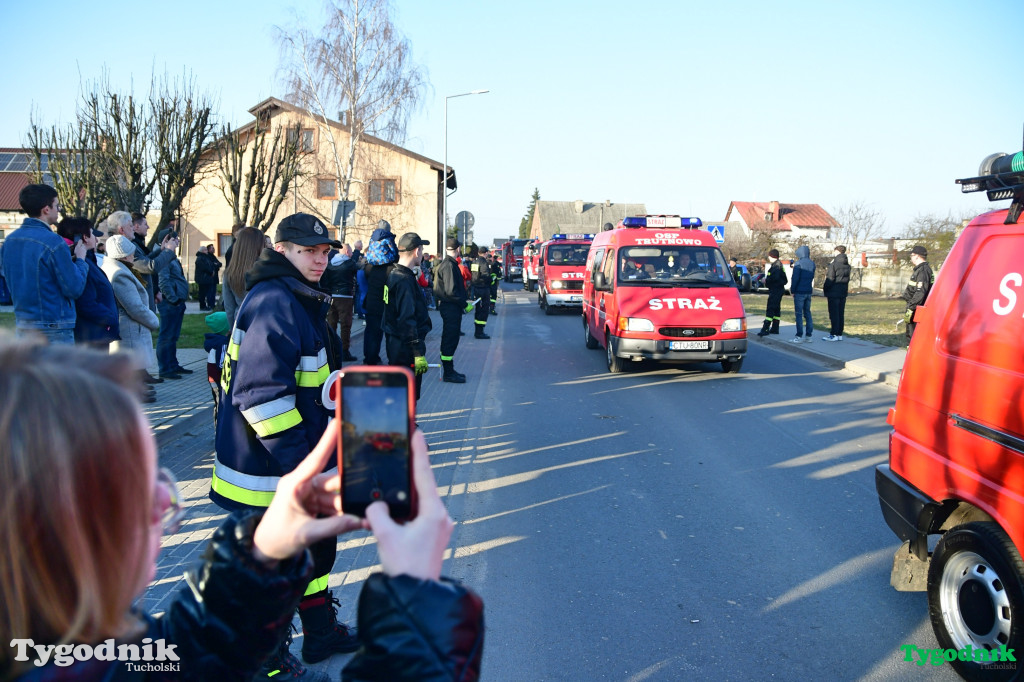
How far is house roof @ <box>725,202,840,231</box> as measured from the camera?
258 ft

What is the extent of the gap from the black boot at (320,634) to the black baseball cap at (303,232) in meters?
1.60

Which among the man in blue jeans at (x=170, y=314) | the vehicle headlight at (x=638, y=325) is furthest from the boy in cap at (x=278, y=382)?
the vehicle headlight at (x=638, y=325)

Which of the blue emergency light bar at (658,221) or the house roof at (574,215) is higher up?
the house roof at (574,215)

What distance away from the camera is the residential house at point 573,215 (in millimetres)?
88750

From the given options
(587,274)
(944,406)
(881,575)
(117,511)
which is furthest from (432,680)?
(587,274)

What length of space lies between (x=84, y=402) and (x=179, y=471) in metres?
5.61

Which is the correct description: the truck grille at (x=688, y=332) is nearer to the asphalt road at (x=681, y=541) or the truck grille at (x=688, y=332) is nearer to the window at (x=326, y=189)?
the asphalt road at (x=681, y=541)

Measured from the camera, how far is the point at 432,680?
112 centimetres

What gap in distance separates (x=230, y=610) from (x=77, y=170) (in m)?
25.4

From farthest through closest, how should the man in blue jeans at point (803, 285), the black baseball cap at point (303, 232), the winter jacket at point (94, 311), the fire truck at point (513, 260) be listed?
1. the fire truck at point (513, 260)
2. the man in blue jeans at point (803, 285)
3. the winter jacket at point (94, 311)
4. the black baseball cap at point (303, 232)

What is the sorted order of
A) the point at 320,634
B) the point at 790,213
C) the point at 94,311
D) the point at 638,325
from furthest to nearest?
1. the point at 790,213
2. the point at 638,325
3. the point at 94,311
4. the point at 320,634

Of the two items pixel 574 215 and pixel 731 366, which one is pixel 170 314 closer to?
pixel 731 366

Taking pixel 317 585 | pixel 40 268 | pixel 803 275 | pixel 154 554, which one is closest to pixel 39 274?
pixel 40 268

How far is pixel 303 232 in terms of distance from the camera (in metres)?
3.23
